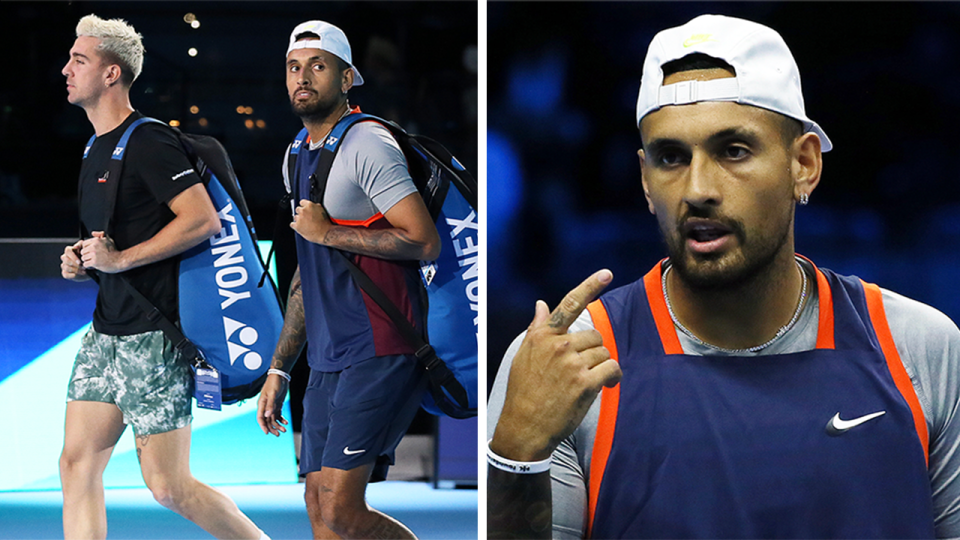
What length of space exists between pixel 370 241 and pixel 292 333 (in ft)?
1.62

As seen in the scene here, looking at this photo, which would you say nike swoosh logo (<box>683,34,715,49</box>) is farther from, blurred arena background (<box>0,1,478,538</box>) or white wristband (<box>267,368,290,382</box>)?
white wristband (<box>267,368,290,382</box>)

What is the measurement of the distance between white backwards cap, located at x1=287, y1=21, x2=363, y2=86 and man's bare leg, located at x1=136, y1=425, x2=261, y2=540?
1.48m

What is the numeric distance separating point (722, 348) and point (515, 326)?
721 mm

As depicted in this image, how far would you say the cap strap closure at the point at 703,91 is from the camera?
8.06ft

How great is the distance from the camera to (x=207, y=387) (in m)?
3.33

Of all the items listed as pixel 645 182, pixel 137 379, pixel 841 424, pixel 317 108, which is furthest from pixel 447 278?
pixel 841 424

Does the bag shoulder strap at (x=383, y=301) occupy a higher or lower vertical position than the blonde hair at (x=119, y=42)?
lower

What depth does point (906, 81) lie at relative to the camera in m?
2.96

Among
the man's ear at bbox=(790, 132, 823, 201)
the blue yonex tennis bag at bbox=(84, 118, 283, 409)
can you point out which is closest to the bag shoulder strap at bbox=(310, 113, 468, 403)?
the blue yonex tennis bag at bbox=(84, 118, 283, 409)

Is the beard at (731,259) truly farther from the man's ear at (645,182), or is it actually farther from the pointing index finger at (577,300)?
the pointing index finger at (577,300)

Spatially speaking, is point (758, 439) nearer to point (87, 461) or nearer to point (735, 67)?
point (735, 67)

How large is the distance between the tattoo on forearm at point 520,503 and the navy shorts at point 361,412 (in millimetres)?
847

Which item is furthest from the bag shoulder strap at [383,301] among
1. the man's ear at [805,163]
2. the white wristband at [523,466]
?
the man's ear at [805,163]

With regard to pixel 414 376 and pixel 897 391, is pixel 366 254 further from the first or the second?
pixel 897 391
